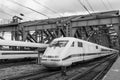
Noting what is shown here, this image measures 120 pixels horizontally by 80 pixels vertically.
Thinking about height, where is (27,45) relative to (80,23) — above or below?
below

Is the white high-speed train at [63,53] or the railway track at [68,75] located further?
the white high-speed train at [63,53]

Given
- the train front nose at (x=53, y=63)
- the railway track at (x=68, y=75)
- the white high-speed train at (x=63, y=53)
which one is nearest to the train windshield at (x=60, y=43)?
the white high-speed train at (x=63, y=53)

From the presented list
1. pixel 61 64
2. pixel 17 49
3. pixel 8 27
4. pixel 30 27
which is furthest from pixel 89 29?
pixel 61 64

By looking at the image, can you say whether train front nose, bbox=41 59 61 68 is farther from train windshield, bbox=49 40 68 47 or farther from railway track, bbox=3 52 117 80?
train windshield, bbox=49 40 68 47

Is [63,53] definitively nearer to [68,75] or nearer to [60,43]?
[60,43]

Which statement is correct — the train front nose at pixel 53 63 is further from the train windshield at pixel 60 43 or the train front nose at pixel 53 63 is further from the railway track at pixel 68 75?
the train windshield at pixel 60 43

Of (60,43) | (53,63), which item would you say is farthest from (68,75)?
(60,43)

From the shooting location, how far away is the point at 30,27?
106 ft

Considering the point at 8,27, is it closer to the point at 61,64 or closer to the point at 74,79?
the point at 61,64

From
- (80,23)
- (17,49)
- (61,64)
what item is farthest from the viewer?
(80,23)

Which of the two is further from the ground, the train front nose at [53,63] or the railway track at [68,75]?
the train front nose at [53,63]

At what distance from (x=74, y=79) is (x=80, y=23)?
1916cm

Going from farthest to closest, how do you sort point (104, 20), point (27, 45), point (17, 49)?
point (104, 20) < point (27, 45) < point (17, 49)

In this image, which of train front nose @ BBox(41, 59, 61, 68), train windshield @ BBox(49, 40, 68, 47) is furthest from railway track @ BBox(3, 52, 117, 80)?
train windshield @ BBox(49, 40, 68, 47)
